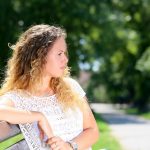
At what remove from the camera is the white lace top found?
3.27m

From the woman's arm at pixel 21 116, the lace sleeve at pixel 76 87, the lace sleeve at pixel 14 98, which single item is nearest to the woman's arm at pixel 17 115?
the woman's arm at pixel 21 116

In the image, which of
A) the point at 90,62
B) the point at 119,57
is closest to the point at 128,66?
the point at 119,57

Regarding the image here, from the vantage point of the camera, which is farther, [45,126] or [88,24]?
[88,24]

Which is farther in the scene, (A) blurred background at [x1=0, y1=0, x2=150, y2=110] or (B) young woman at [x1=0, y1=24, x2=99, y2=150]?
→ (A) blurred background at [x1=0, y1=0, x2=150, y2=110]

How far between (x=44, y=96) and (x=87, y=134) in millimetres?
316

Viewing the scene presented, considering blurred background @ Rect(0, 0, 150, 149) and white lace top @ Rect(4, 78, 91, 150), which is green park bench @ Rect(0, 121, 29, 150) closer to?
white lace top @ Rect(4, 78, 91, 150)

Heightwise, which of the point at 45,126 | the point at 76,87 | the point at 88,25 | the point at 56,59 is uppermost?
the point at 56,59

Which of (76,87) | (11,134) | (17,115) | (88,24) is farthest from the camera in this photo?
(88,24)

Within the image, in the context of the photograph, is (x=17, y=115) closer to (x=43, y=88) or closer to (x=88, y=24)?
(x=43, y=88)

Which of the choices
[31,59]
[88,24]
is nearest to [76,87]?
[31,59]

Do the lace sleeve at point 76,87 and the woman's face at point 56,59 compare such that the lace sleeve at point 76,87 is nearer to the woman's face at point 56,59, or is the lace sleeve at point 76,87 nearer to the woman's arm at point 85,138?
the woman's arm at point 85,138

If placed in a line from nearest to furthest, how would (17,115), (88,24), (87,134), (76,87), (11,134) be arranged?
(17,115) < (11,134) < (87,134) < (76,87) < (88,24)

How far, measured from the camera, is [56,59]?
332 centimetres

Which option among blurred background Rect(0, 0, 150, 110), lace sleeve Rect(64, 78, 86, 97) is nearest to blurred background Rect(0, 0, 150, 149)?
blurred background Rect(0, 0, 150, 110)
